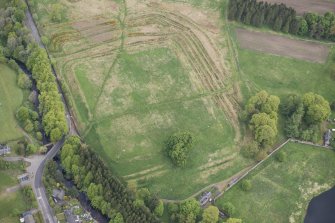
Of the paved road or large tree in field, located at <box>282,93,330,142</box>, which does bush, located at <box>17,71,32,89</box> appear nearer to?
the paved road

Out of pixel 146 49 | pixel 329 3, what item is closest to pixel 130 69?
pixel 146 49

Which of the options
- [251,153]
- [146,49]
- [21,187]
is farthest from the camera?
[146,49]

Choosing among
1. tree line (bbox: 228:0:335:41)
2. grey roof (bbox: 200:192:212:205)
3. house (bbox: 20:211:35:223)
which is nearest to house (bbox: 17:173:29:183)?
house (bbox: 20:211:35:223)

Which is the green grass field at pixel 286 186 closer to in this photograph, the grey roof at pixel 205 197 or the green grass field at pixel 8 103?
the grey roof at pixel 205 197

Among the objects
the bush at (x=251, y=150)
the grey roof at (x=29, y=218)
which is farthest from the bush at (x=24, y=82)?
the bush at (x=251, y=150)

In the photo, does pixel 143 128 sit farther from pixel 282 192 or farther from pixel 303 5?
pixel 303 5
